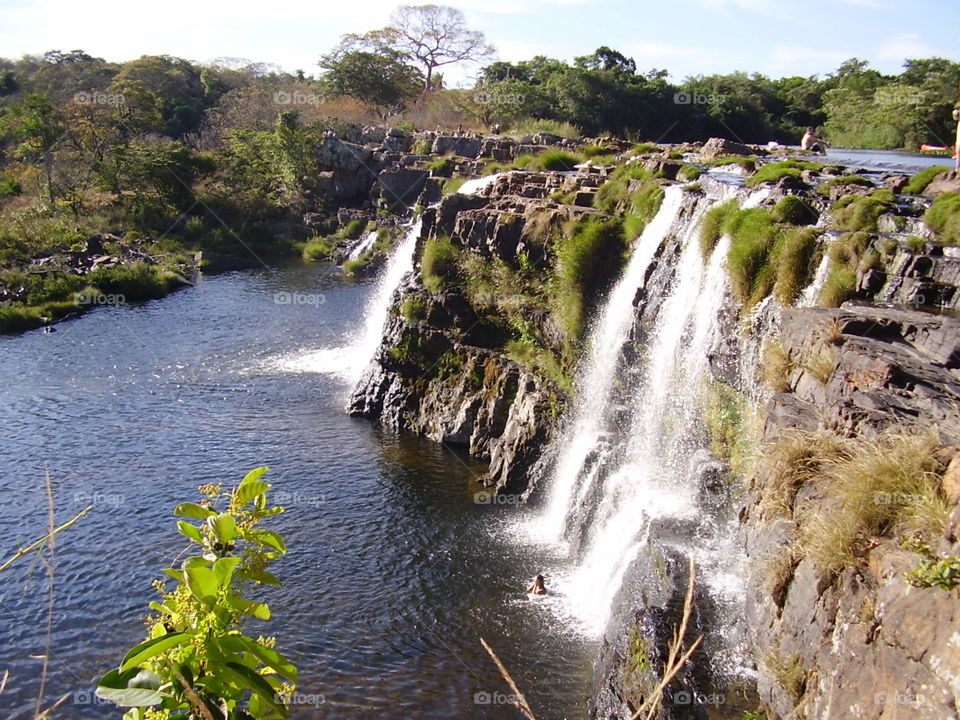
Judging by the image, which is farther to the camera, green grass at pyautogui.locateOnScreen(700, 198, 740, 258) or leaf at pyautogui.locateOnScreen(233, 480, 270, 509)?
green grass at pyautogui.locateOnScreen(700, 198, 740, 258)

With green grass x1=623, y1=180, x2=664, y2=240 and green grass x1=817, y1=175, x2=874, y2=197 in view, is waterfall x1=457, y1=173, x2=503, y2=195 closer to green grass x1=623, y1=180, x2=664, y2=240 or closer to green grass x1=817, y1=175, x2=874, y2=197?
green grass x1=623, y1=180, x2=664, y2=240

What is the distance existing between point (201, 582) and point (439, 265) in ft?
67.9

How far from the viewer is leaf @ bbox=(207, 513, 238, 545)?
2574 mm

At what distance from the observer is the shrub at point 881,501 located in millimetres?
6254

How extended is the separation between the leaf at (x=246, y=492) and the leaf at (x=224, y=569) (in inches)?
9.8

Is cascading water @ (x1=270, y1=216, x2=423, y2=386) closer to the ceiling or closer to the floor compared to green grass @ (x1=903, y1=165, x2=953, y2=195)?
closer to the floor

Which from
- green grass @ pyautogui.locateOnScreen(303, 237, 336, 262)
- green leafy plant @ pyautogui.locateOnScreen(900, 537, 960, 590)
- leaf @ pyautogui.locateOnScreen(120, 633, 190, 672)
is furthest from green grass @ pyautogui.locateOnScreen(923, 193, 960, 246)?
green grass @ pyautogui.locateOnScreen(303, 237, 336, 262)

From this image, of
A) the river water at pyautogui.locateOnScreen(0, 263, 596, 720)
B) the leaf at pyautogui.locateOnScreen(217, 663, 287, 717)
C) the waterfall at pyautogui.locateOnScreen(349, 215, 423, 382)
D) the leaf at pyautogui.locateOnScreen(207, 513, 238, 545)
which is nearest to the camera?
the leaf at pyautogui.locateOnScreen(217, 663, 287, 717)

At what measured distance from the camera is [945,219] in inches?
514

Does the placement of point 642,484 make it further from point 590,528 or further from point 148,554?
point 148,554

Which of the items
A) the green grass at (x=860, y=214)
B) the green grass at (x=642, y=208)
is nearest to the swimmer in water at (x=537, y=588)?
the green grass at (x=860, y=214)

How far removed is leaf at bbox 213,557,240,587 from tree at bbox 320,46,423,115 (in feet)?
205

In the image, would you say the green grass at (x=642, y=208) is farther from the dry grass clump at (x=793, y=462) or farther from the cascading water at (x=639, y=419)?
the dry grass clump at (x=793, y=462)

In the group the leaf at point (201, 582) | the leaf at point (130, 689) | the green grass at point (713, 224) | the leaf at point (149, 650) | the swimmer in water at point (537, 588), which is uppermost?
the green grass at point (713, 224)
